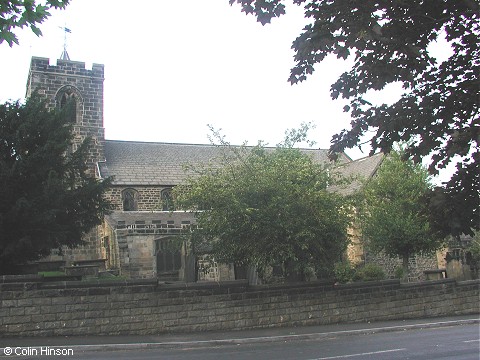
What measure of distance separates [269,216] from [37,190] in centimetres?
742

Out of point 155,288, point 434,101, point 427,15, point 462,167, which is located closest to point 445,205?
point 462,167

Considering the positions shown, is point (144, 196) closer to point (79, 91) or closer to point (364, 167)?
point (79, 91)

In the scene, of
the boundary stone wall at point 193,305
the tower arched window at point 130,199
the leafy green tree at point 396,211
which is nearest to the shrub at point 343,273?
the leafy green tree at point 396,211

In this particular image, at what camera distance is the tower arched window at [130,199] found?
3152 cm

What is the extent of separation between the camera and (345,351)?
10.5 m

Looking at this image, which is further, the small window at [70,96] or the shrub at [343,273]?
the small window at [70,96]

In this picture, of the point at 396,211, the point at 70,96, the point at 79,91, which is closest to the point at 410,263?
the point at 396,211

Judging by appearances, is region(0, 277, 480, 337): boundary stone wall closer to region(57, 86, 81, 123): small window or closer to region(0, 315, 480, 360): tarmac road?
region(0, 315, 480, 360): tarmac road

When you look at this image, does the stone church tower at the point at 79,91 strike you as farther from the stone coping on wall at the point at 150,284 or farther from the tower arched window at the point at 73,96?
the stone coping on wall at the point at 150,284

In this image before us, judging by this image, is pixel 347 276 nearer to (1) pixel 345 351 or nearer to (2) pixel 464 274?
(2) pixel 464 274

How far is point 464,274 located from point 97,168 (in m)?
25.3

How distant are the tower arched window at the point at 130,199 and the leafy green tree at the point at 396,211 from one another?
15.1 m

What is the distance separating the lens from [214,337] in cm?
1259

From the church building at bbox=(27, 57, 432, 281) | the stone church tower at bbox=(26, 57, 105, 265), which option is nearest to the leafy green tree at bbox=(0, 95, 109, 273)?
the church building at bbox=(27, 57, 432, 281)
